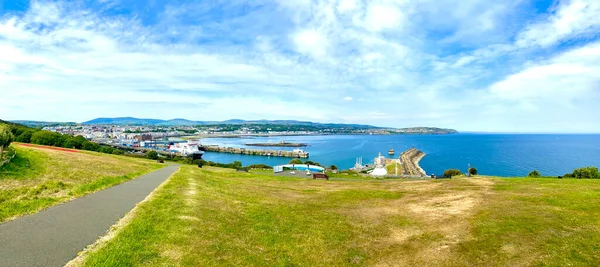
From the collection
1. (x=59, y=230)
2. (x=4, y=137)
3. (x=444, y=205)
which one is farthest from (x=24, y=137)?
(x=444, y=205)

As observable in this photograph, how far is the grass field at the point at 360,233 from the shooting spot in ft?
30.3

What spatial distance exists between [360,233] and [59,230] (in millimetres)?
11573

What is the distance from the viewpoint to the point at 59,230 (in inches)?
423

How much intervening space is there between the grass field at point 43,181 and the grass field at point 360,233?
15.6ft

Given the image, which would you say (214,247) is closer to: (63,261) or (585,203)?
(63,261)

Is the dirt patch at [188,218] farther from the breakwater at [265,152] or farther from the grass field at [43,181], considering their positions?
the breakwater at [265,152]

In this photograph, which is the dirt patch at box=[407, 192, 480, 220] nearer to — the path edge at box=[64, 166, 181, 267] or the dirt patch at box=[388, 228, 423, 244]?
the dirt patch at box=[388, 228, 423, 244]

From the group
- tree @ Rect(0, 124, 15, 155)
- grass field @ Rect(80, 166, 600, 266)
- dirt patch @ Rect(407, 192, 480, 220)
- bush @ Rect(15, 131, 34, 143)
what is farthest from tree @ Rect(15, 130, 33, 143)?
dirt patch @ Rect(407, 192, 480, 220)

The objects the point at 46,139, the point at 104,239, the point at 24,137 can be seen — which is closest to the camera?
the point at 104,239

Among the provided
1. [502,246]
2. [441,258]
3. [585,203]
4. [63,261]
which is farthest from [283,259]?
[585,203]

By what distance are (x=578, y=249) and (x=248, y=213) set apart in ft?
43.0

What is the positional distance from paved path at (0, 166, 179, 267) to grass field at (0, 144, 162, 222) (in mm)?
983

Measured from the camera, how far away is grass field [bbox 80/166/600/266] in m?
9.23

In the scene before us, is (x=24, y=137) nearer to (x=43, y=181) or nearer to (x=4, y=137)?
(x=4, y=137)
